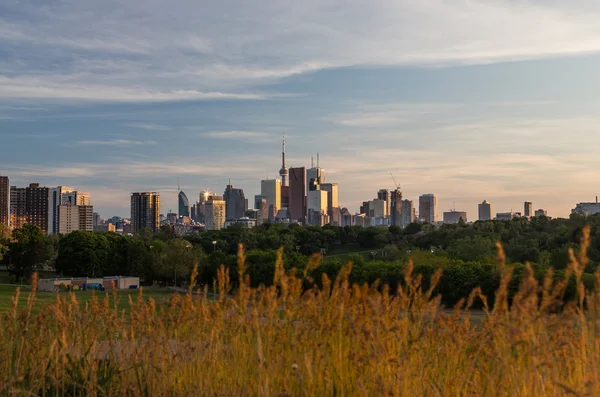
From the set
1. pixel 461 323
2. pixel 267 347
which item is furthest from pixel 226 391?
pixel 461 323

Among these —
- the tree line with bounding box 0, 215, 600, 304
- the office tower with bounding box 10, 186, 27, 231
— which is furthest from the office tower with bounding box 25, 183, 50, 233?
the tree line with bounding box 0, 215, 600, 304

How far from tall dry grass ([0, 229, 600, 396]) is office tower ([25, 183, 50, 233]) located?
594ft

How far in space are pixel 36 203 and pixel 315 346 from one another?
184491 mm

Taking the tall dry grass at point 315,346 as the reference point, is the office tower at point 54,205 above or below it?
above

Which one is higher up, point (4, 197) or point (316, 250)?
point (4, 197)

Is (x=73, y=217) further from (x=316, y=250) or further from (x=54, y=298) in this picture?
(x=54, y=298)

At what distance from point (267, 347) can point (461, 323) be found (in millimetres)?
1324

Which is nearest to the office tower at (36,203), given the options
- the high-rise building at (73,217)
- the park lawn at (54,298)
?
the high-rise building at (73,217)

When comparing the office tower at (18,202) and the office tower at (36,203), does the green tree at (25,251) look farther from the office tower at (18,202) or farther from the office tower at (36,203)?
the office tower at (36,203)

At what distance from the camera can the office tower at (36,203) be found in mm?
172000

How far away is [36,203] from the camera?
568 feet

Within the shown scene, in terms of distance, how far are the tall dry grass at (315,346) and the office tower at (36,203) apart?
180939mm

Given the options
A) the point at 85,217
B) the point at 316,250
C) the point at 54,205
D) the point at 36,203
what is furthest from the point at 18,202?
the point at 316,250

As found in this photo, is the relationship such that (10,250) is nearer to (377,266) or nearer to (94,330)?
(377,266)
